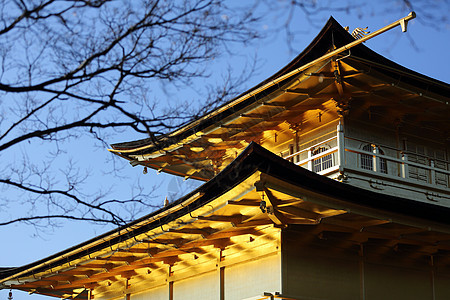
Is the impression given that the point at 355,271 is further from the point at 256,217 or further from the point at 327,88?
the point at 327,88

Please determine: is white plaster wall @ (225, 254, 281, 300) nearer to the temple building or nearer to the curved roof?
the temple building

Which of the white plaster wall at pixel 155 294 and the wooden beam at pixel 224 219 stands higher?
the wooden beam at pixel 224 219

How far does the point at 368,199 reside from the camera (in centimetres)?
1179

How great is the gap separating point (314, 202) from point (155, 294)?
7382mm

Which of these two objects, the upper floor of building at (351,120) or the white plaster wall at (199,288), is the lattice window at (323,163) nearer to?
the upper floor of building at (351,120)

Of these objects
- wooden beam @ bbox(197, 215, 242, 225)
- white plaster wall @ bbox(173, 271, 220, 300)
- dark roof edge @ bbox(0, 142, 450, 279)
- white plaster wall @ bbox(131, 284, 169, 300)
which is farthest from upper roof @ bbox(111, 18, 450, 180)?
white plaster wall @ bbox(131, 284, 169, 300)

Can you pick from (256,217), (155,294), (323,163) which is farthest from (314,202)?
(155,294)

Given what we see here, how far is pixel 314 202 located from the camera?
11.3 metres

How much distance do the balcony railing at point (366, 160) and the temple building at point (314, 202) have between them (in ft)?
0.13

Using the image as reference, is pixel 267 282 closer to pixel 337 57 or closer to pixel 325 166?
pixel 325 166

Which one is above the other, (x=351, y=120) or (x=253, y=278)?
(x=351, y=120)

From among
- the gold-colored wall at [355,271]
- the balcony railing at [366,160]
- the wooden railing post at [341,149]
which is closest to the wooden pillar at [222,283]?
the gold-colored wall at [355,271]

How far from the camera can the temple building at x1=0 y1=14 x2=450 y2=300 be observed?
1169cm

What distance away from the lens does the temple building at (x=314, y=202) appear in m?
11.7
